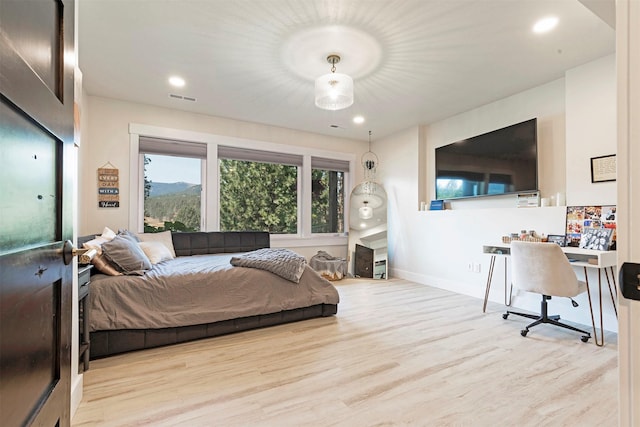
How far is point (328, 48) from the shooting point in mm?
2688

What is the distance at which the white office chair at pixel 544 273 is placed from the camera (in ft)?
8.37

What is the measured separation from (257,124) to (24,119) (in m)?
4.50


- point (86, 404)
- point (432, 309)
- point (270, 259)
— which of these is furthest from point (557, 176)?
point (86, 404)

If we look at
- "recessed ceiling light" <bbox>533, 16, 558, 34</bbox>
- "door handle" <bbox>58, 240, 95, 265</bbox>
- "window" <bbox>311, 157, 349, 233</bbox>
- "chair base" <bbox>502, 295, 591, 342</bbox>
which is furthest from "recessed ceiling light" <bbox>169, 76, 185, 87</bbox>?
"chair base" <bbox>502, 295, 591, 342</bbox>

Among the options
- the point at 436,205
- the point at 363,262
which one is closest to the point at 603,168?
the point at 436,205

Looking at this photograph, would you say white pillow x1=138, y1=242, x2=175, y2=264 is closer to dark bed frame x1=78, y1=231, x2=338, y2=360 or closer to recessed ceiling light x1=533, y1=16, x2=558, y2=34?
dark bed frame x1=78, y1=231, x2=338, y2=360

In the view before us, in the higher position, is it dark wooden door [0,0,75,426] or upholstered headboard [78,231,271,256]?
dark wooden door [0,0,75,426]

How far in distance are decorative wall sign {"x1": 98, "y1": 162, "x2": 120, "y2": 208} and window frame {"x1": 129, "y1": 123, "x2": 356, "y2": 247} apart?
16cm

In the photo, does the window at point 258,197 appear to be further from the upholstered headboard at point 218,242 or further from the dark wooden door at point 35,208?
the dark wooden door at point 35,208

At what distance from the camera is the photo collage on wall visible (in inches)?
107

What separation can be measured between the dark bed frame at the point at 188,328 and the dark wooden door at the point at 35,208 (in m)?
1.63

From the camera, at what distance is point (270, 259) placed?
298 cm

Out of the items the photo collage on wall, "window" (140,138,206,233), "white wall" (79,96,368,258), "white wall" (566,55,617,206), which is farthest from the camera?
"window" (140,138,206,233)

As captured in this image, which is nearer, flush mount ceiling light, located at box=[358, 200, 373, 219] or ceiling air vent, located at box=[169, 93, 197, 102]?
ceiling air vent, located at box=[169, 93, 197, 102]
